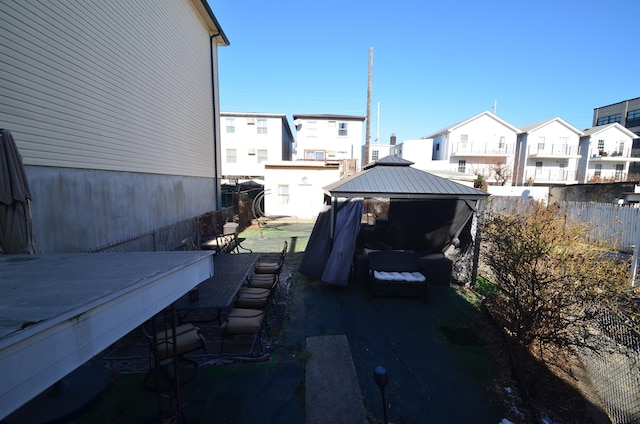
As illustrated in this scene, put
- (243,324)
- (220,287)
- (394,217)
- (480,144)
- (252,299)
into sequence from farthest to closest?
(480,144), (394,217), (220,287), (252,299), (243,324)

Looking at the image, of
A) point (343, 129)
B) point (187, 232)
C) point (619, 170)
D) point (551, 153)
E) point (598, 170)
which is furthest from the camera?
point (619, 170)

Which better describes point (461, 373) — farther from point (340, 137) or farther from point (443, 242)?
point (340, 137)

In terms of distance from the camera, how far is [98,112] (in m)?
5.96

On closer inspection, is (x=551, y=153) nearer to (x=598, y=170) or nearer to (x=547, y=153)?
(x=547, y=153)

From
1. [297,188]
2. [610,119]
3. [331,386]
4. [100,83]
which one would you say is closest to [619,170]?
[610,119]

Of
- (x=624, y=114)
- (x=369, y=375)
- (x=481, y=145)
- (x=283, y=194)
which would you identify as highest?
(x=624, y=114)

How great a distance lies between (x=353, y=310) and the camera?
554cm

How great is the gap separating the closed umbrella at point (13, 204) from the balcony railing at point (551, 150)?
123ft

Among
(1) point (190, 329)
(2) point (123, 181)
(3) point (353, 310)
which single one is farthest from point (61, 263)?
(2) point (123, 181)

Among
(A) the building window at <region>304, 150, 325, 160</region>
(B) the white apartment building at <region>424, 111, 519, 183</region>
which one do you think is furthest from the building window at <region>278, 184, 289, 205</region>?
(B) the white apartment building at <region>424, 111, 519, 183</region>

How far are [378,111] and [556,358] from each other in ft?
94.3

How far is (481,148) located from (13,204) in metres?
34.1

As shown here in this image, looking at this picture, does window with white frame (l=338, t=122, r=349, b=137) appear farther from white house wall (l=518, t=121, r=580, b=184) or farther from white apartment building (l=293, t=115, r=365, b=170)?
white house wall (l=518, t=121, r=580, b=184)

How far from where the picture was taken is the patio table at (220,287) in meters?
4.12
